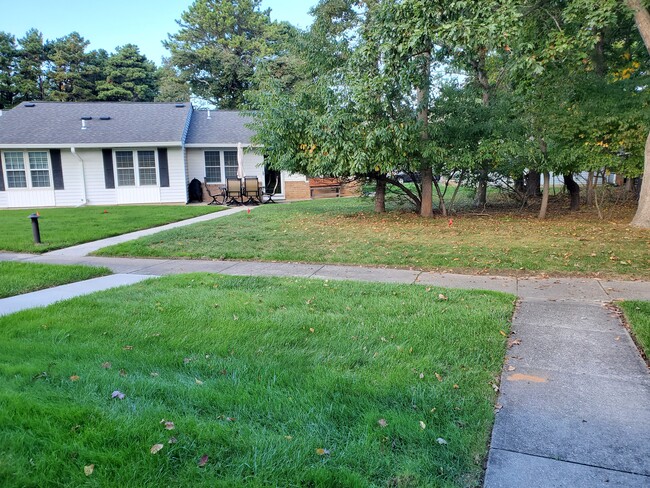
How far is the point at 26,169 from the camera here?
60.4 ft

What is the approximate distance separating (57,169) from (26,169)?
114 cm

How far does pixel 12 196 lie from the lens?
18328mm

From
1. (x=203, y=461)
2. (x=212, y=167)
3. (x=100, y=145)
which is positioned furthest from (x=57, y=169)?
(x=203, y=461)

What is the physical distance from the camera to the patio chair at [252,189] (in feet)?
61.8

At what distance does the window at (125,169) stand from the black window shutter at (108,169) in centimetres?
23

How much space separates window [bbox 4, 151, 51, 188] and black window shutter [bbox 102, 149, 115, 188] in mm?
2200

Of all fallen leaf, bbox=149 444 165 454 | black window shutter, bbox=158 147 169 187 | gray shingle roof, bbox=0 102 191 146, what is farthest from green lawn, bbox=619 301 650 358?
black window shutter, bbox=158 147 169 187

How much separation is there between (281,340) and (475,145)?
906 centimetres

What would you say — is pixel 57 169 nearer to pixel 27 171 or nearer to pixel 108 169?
pixel 27 171

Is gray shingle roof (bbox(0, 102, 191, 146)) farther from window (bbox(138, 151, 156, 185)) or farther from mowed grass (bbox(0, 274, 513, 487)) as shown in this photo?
mowed grass (bbox(0, 274, 513, 487))

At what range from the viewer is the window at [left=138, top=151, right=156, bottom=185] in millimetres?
18953

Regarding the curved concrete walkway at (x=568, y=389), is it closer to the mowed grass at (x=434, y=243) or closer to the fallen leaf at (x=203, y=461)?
the mowed grass at (x=434, y=243)

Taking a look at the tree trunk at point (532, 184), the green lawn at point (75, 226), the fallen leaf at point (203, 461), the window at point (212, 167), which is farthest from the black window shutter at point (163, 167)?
the fallen leaf at point (203, 461)

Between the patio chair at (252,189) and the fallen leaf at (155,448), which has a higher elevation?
the patio chair at (252,189)
